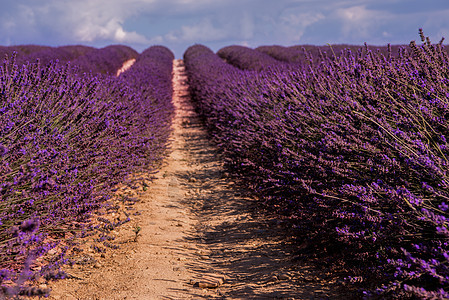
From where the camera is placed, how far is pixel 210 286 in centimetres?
283

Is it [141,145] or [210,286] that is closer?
[210,286]

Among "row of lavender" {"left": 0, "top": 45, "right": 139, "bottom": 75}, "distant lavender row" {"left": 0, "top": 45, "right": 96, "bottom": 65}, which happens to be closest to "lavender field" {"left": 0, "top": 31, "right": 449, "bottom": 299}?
"row of lavender" {"left": 0, "top": 45, "right": 139, "bottom": 75}

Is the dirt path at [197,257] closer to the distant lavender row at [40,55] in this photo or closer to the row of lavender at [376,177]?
the row of lavender at [376,177]

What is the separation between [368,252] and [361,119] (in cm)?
103

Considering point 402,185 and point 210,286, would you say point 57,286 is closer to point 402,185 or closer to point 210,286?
point 210,286

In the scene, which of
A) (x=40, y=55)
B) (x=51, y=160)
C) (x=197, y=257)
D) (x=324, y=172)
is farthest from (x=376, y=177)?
(x=40, y=55)

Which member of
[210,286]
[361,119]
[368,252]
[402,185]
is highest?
[361,119]

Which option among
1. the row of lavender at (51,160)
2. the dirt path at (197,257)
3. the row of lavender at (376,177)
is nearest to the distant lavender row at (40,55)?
the row of lavender at (51,160)

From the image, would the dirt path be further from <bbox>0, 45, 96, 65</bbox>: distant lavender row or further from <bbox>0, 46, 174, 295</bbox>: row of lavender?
<bbox>0, 45, 96, 65</bbox>: distant lavender row

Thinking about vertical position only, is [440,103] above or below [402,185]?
above

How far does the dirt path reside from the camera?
2711 mm

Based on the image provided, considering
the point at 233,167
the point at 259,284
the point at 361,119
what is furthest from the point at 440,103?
the point at 233,167

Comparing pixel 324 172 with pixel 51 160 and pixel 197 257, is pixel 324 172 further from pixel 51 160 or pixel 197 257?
pixel 51 160

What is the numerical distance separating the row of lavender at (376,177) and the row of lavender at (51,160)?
5.92 feet
